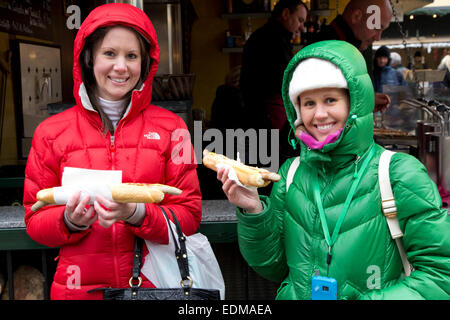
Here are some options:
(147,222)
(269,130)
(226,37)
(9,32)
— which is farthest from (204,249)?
(226,37)

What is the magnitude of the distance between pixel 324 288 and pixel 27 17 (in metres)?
4.40

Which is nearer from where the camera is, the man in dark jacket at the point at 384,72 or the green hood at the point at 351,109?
the green hood at the point at 351,109

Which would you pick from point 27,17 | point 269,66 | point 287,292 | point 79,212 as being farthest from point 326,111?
point 27,17

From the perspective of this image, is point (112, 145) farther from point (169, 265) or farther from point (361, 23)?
point (361, 23)

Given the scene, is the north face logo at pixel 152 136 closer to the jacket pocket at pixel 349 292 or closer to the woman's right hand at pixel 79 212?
the woman's right hand at pixel 79 212

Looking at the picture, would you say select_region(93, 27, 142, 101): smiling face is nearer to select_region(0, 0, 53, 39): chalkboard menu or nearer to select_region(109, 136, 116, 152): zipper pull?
select_region(109, 136, 116, 152): zipper pull

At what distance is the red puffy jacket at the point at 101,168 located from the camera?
1.98 meters

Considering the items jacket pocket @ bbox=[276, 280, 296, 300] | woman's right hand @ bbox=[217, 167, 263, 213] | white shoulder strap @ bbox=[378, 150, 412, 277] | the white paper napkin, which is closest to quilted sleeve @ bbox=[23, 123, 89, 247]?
the white paper napkin

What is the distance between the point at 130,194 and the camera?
5.82ft

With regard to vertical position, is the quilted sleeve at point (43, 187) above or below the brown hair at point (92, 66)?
below

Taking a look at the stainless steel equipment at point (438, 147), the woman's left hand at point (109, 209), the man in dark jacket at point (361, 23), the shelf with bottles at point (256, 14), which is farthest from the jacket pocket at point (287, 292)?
the shelf with bottles at point (256, 14)

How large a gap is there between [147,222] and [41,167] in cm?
49

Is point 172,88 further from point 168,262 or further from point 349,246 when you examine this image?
point 349,246

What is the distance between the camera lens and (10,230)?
2670 mm
